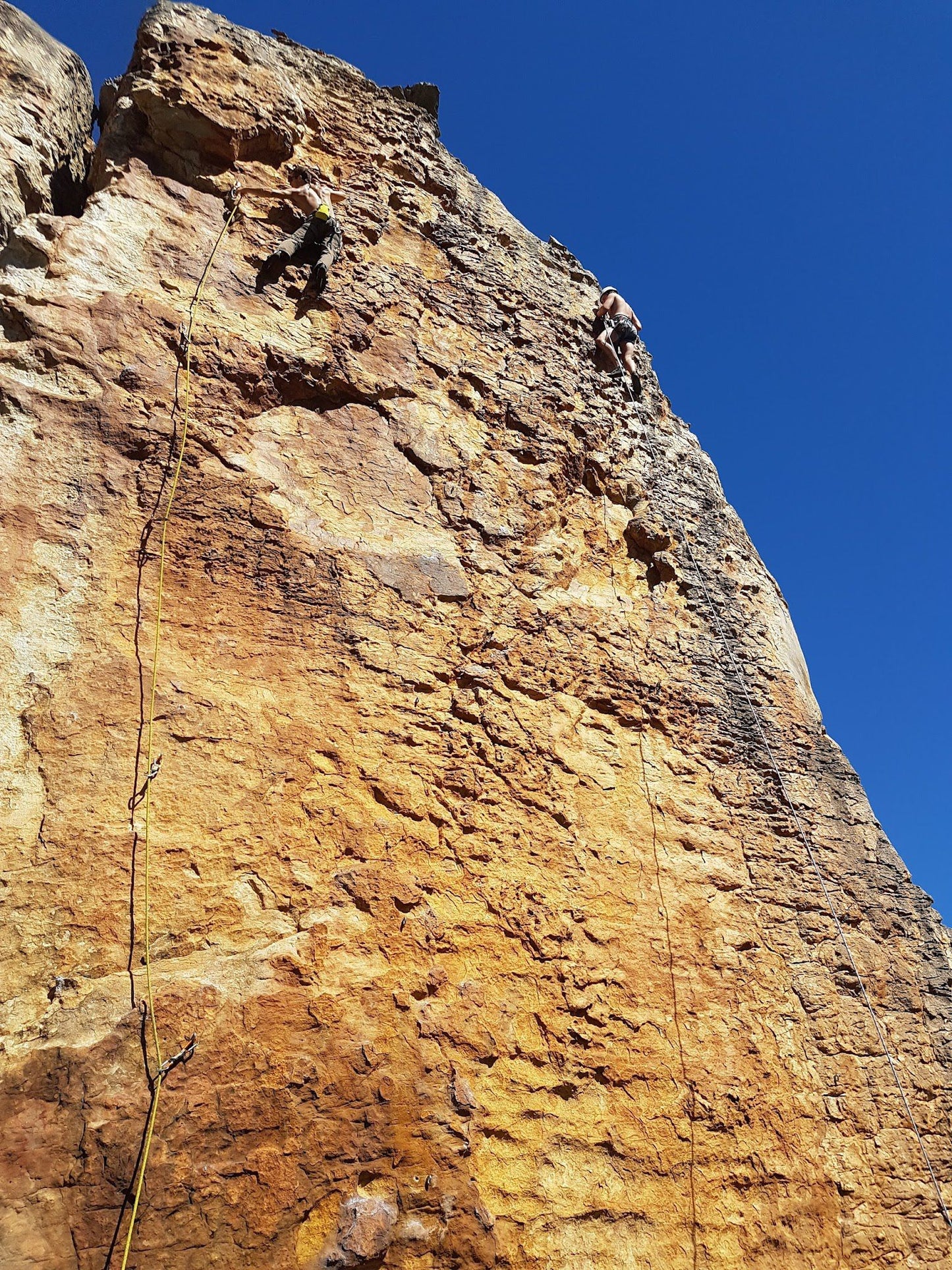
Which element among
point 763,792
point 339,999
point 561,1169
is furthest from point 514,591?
point 561,1169

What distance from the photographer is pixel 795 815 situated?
16.7 feet

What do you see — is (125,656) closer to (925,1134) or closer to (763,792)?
(763,792)

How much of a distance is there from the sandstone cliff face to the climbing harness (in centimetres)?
8

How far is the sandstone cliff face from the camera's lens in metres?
2.86

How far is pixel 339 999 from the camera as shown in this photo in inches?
125

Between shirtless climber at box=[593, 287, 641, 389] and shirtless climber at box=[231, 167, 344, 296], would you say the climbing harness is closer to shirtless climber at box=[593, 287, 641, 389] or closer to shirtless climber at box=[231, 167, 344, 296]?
shirtless climber at box=[593, 287, 641, 389]

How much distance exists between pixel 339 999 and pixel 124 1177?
3.00 feet

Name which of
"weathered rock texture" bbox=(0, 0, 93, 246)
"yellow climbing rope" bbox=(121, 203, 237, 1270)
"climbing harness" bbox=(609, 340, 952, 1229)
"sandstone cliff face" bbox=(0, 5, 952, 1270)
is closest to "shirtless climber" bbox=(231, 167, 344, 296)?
"sandstone cliff face" bbox=(0, 5, 952, 1270)

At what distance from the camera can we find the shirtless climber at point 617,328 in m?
7.03

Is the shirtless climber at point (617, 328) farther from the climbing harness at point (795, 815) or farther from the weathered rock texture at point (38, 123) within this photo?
the weathered rock texture at point (38, 123)

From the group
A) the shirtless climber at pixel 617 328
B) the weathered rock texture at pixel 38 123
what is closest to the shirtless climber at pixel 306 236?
the weathered rock texture at pixel 38 123

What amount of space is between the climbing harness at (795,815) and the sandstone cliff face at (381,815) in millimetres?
75

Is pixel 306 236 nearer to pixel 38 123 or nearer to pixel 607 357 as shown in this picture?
pixel 38 123

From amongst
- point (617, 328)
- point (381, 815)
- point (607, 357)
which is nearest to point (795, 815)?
point (381, 815)
